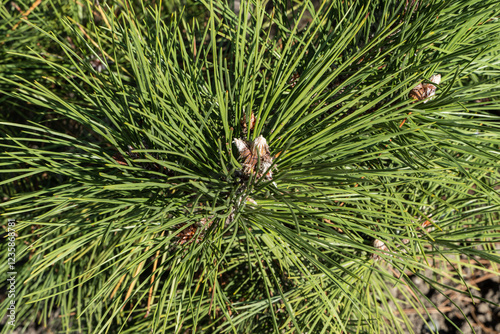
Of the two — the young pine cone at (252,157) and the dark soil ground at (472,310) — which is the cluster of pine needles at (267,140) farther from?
the dark soil ground at (472,310)

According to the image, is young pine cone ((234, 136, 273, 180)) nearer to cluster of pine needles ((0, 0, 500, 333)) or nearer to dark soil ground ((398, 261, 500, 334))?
cluster of pine needles ((0, 0, 500, 333))

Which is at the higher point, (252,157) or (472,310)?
(252,157)

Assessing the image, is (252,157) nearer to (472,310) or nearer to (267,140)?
(267,140)

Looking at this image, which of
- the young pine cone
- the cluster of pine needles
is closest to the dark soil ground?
the cluster of pine needles

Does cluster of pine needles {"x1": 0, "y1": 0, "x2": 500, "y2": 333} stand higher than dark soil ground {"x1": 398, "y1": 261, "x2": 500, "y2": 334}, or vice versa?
cluster of pine needles {"x1": 0, "y1": 0, "x2": 500, "y2": 333}

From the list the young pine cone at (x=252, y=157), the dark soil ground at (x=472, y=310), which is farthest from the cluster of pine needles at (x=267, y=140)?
the dark soil ground at (x=472, y=310)

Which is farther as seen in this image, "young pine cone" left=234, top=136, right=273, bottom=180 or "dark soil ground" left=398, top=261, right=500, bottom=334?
"dark soil ground" left=398, top=261, right=500, bottom=334

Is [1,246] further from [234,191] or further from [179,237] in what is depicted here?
[234,191]

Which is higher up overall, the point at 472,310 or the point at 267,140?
the point at 267,140

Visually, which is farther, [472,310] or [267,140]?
[472,310]

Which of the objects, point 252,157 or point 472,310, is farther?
point 472,310

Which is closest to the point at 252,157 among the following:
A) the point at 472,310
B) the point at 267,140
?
the point at 267,140
